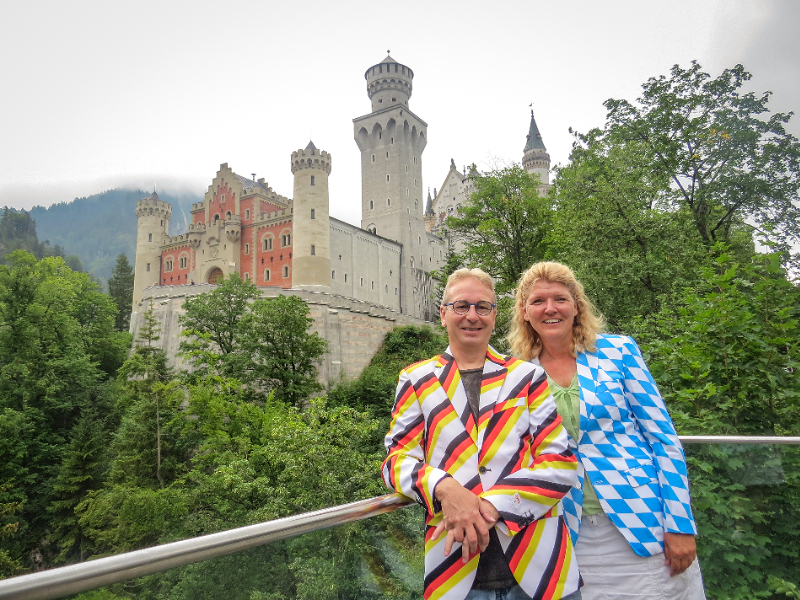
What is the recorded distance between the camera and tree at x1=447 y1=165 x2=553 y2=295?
2066cm

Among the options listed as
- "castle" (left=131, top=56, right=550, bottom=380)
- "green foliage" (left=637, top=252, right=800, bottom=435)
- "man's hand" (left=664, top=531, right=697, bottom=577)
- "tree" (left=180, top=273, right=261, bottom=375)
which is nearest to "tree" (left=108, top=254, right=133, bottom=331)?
"castle" (left=131, top=56, right=550, bottom=380)

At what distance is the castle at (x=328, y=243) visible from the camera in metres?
31.5

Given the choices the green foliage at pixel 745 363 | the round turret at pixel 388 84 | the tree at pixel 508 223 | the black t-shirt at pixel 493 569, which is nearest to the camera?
the black t-shirt at pixel 493 569

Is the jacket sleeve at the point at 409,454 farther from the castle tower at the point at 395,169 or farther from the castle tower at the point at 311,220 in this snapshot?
the castle tower at the point at 395,169

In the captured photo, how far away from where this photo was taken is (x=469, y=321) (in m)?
2.18

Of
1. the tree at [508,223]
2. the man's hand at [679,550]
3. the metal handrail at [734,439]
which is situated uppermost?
the tree at [508,223]

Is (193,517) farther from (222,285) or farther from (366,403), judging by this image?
(222,285)

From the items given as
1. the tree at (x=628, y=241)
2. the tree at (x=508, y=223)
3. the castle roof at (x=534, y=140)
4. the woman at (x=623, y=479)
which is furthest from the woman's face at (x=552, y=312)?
the castle roof at (x=534, y=140)

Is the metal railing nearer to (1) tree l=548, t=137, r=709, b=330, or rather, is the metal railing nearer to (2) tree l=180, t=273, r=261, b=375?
(1) tree l=548, t=137, r=709, b=330

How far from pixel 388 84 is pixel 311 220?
1830 cm

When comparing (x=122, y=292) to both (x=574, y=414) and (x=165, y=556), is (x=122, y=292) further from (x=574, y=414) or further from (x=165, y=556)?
(x=574, y=414)

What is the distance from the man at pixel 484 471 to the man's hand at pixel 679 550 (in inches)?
18.2

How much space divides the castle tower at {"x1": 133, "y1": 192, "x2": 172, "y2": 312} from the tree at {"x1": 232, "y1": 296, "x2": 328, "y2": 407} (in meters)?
18.3

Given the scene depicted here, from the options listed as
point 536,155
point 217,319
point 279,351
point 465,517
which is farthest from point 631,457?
point 536,155
